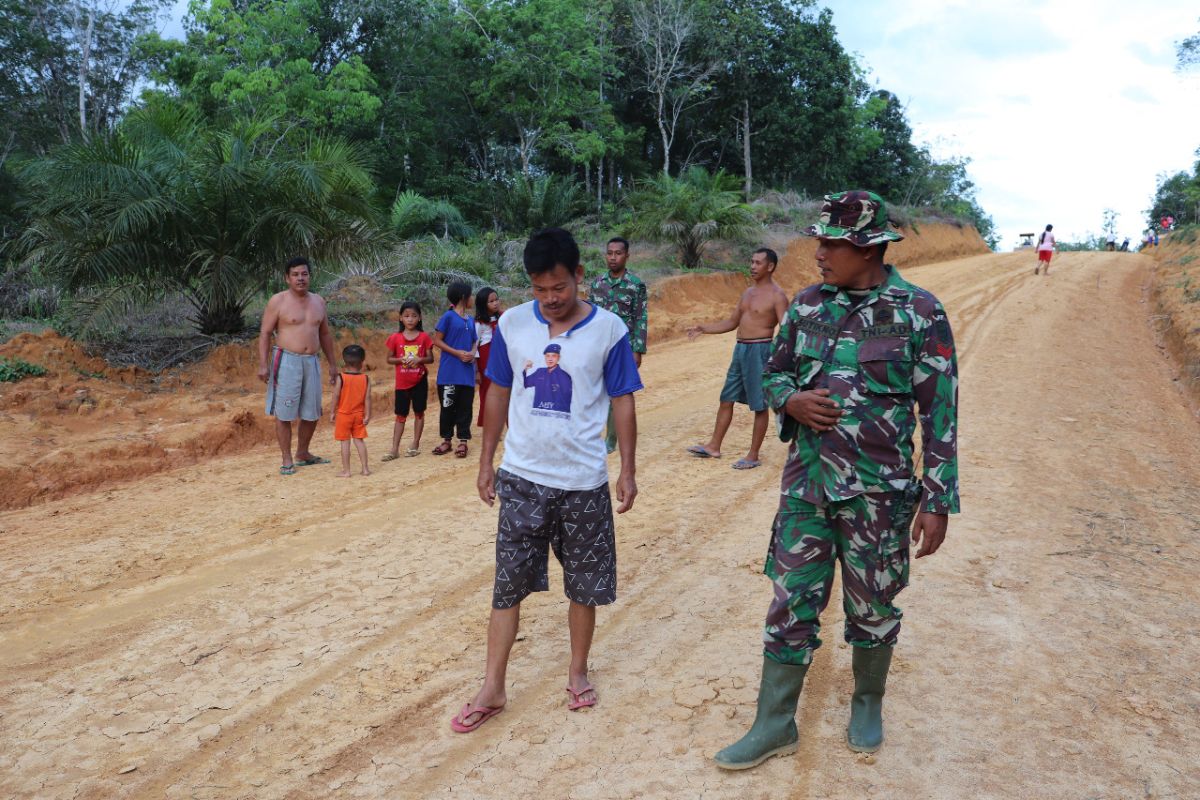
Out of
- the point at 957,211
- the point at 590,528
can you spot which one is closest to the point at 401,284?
the point at 590,528

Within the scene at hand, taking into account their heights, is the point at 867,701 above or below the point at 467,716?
above

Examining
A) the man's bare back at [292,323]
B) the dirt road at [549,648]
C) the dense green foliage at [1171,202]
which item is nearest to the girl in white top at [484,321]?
the dirt road at [549,648]

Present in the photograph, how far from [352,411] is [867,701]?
523 centimetres

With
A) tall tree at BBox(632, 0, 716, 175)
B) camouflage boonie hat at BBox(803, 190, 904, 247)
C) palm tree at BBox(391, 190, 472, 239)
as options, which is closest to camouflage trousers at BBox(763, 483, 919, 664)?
camouflage boonie hat at BBox(803, 190, 904, 247)

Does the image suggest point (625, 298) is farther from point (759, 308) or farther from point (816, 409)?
point (816, 409)

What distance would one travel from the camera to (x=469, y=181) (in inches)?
1116

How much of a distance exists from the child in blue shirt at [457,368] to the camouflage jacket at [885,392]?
17.6 feet

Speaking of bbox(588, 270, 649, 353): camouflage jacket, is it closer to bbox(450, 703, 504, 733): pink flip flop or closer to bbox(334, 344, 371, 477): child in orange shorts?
A: bbox(334, 344, 371, 477): child in orange shorts

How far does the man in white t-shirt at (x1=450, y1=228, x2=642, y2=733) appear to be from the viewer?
10.6 ft

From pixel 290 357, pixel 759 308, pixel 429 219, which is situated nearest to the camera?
pixel 759 308

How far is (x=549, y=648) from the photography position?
4121 millimetres

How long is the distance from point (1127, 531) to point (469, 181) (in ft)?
83.4

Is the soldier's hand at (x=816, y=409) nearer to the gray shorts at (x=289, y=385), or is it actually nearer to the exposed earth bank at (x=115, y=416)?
the gray shorts at (x=289, y=385)

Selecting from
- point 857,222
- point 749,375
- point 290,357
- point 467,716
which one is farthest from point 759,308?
point 467,716
